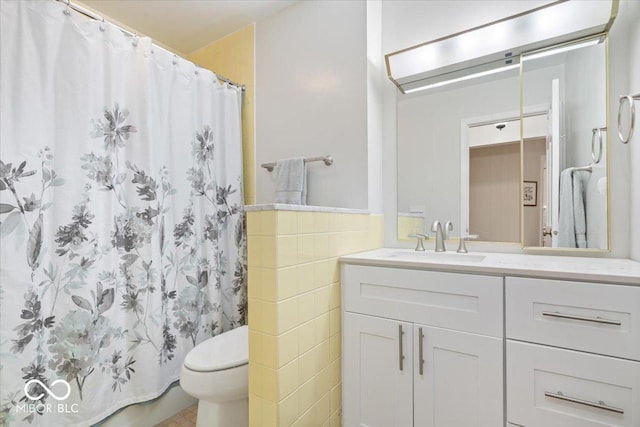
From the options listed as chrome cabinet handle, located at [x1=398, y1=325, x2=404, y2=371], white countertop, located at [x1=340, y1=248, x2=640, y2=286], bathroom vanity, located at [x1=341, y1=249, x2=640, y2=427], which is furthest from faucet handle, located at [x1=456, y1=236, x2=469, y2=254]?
chrome cabinet handle, located at [x1=398, y1=325, x2=404, y2=371]

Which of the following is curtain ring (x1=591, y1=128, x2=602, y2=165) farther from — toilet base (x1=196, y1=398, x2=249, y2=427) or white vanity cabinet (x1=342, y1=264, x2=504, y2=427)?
toilet base (x1=196, y1=398, x2=249, y2=427)

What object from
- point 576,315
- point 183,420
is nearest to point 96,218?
point 183,420

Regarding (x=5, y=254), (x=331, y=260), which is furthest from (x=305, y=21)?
(x=5, y=254)

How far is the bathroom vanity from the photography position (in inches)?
33.1

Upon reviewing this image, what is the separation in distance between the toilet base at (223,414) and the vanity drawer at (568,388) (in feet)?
3.40

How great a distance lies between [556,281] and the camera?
907mm

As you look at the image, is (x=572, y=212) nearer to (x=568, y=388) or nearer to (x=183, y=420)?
(x=568, y=388)

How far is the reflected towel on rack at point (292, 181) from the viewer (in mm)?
1727

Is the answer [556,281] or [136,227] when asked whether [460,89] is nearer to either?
[556,281]

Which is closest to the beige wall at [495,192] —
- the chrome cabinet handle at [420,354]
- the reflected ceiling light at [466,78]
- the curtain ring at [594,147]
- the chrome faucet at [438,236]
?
the chrome faucet at [438,236]

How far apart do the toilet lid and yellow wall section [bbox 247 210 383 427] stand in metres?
0.24

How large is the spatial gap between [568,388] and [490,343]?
22cm

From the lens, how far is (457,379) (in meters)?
1.05

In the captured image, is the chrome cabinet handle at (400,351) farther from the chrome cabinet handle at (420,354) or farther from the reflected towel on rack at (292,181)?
the reflected towel on rack at (292,181)
